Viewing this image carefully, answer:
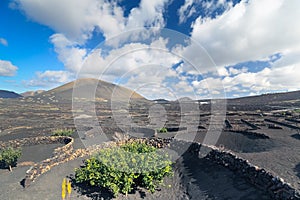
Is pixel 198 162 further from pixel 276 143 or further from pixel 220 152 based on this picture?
Result: pixel 276 143

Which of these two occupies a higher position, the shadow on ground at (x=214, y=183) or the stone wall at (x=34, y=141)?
the stone wall at (x=34, y=141)

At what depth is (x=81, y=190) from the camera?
1188 centimetres

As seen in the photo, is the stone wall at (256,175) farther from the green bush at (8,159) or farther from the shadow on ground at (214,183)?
the green bush at (8,159)

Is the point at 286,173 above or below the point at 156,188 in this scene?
above

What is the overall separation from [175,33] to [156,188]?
10.6 meters

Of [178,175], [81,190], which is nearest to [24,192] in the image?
[81,190]

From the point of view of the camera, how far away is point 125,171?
11.0 meters

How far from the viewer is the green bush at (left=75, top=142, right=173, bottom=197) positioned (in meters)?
11.0

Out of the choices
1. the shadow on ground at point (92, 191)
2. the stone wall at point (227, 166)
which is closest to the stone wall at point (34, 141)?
the stone wall at point (227, 166)

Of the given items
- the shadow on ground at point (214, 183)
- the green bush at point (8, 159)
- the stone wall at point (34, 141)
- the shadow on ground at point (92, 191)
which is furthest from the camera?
the stone wall at point (34, 141)

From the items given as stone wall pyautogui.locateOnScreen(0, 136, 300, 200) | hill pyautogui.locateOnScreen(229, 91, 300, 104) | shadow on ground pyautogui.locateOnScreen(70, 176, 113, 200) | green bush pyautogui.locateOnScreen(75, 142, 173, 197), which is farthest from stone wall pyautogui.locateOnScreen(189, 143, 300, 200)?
hill pyautogui.locateOnScreen(229, 91, 300, 104)

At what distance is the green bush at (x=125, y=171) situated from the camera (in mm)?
10975

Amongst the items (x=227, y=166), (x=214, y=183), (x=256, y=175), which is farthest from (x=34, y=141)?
(x=256, y=175)

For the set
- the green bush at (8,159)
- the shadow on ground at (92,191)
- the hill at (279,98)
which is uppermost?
the hill at (279,98)
